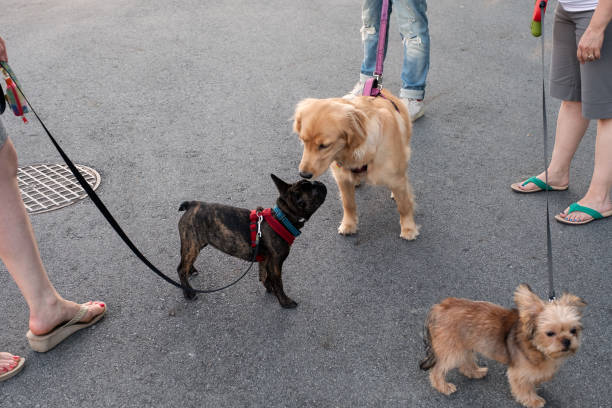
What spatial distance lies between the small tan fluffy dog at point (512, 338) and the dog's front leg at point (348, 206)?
50.2 inches

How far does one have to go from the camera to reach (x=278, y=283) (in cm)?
297

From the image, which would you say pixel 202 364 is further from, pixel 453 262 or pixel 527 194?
pixel 527 194

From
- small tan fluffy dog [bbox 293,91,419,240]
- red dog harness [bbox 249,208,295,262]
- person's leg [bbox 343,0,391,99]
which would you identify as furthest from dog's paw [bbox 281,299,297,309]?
person's leg [bbox 343,0,391,99]

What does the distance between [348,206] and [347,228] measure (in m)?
0.19

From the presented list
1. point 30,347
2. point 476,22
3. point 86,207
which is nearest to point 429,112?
point 476,22

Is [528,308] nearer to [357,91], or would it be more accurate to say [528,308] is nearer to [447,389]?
[447,389]

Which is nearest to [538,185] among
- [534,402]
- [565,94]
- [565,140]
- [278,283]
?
[565,140]

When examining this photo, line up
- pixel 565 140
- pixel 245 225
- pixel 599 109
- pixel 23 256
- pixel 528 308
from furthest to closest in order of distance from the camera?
pixel 565 140 → pixel 599 109 → pixel 245 225 → pixel 23 256 → pixel 528 308

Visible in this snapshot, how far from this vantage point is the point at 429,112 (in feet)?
17.2

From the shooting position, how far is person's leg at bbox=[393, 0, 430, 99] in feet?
15.3

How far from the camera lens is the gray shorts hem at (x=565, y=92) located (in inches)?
141

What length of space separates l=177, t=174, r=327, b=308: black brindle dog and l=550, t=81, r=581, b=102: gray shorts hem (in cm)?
214

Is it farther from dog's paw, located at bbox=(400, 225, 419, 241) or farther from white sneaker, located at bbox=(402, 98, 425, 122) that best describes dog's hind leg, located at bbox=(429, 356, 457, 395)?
white sneaker, located at bbox=(402, 98, 425, 122)

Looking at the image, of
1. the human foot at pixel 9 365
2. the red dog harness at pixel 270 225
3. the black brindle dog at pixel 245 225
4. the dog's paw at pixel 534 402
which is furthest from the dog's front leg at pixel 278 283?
the human foot at pixel 9 365
